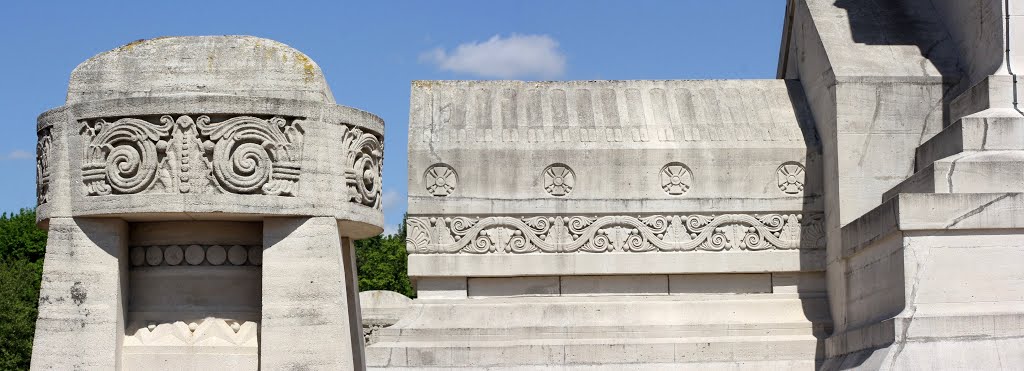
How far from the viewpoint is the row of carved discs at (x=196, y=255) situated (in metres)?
9.35

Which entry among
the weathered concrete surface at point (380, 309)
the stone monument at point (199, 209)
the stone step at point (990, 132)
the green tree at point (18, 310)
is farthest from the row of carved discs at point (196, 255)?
the green tree at point (18, 310)

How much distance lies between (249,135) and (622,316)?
24.6 ft

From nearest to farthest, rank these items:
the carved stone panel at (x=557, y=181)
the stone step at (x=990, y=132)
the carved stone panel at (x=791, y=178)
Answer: the stone step at (x=990, y=132) → the carved stone panel at (x=557, y=181) → the carved stone panel at (x=791, y=178)

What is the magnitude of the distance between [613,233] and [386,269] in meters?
30.5

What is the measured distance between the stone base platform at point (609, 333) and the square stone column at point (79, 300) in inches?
248

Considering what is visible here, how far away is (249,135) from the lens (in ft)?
29.2

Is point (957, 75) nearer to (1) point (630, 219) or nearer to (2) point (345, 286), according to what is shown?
(1) point (630, 219)

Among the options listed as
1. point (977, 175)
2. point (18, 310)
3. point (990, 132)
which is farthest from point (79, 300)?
point (18, 310)

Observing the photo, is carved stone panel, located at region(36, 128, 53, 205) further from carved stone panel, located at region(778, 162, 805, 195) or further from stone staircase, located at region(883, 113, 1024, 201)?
carved stone panel, located at region(778, 162, 805, 195)

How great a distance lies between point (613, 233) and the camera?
52.1 feet

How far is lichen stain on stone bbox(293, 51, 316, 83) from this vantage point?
366 inches

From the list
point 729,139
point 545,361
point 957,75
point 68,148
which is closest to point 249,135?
point 68,148

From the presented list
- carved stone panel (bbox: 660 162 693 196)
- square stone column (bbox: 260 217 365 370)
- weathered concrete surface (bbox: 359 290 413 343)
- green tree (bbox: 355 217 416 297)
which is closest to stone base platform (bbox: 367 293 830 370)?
carved stone panel (bbox: 660 162 693 196)

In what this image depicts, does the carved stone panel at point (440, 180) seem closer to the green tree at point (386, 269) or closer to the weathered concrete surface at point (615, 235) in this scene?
the weathered concrete surface at point (615, 235)
